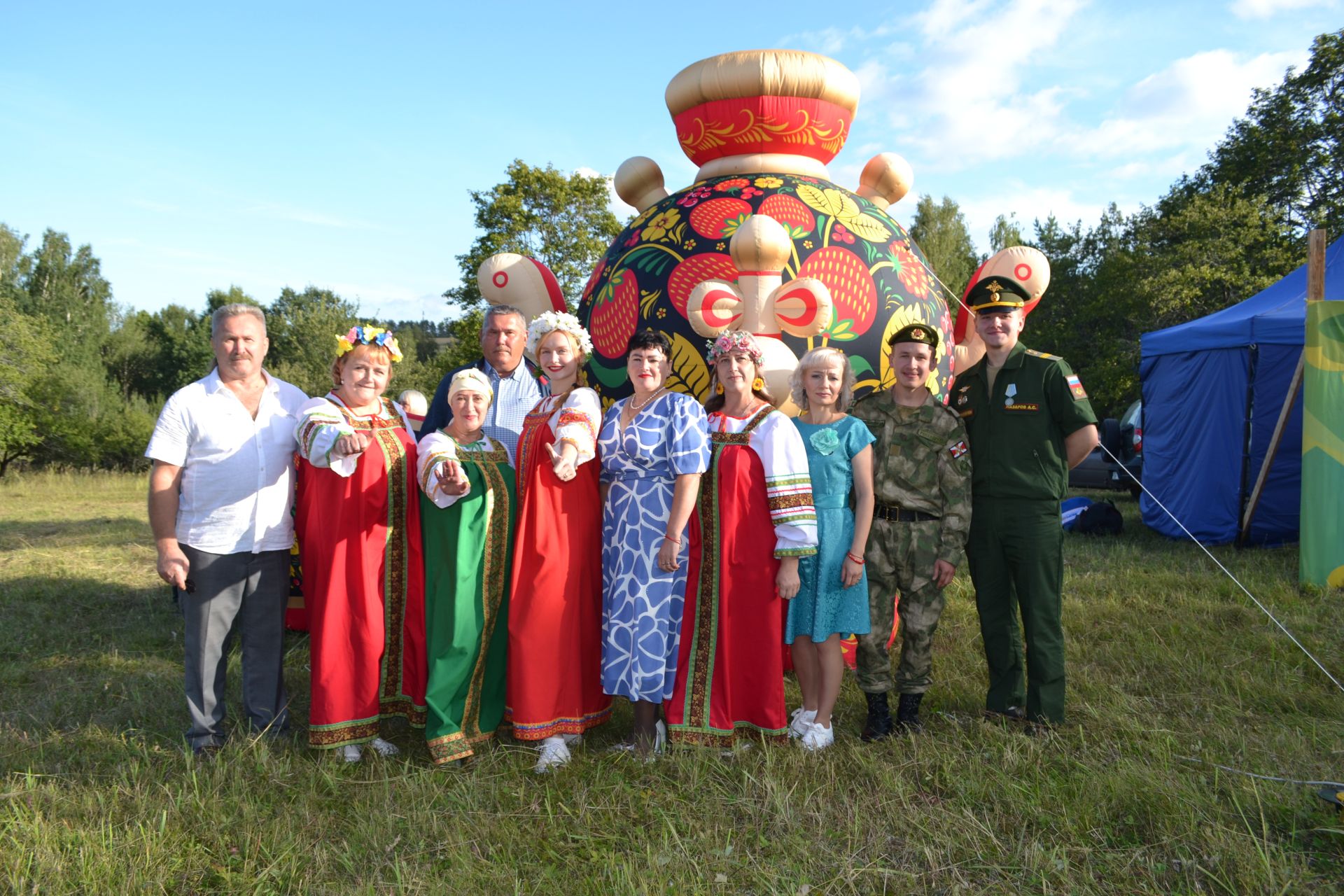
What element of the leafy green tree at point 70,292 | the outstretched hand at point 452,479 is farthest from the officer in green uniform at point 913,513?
the leafy green tree at point 70,292

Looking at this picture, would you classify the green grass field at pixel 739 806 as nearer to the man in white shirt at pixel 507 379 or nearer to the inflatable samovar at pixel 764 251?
the man in white shirt at pixel 507 379

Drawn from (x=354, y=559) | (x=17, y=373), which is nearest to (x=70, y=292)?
(x=17, y=373)

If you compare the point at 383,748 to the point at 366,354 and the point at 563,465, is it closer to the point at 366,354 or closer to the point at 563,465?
the point at 563,465

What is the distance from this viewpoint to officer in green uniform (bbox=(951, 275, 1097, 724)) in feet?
10.9

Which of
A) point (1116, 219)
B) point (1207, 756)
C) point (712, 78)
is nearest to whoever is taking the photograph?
point (1207, 756)

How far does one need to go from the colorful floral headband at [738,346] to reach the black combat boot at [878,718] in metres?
1.45

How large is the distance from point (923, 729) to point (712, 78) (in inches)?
127

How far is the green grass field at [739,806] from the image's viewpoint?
7.94 ft

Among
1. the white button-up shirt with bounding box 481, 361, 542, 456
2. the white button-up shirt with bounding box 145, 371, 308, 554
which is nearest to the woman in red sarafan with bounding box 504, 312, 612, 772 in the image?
the white button-up shirt with bounding box 481, 361, 542, 456

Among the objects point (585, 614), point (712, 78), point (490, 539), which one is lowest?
point (585, 614)

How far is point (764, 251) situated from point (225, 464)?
7.50 feet

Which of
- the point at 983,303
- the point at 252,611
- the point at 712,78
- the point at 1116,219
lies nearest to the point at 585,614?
the point at 252,611

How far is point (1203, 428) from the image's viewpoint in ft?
28.4

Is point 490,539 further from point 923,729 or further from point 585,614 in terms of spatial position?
point 923,729
